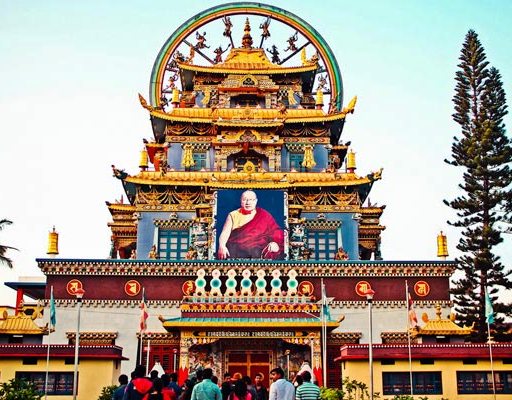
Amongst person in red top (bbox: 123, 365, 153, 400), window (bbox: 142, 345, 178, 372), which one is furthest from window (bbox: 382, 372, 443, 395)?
person in red top (bbox: 123, 365, 153, 400)

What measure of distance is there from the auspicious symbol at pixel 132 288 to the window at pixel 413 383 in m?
15.5

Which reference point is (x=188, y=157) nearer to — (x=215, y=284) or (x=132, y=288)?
(x=132, y=288)

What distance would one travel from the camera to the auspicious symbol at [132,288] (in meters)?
39.1

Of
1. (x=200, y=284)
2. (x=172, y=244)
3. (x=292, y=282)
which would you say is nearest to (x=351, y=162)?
(x=292, y=282)

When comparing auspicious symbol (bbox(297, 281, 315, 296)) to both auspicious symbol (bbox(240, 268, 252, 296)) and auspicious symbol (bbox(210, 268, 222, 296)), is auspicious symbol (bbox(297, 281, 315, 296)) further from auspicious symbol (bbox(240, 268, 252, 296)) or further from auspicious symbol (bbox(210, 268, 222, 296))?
auspicious symbol (bbox(210, 268, 222, 296))

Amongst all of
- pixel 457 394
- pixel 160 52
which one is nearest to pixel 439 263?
pixel 457 394

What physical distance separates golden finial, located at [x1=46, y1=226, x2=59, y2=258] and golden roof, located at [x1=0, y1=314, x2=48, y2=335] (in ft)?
22.4

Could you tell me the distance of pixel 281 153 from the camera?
4794 centimetres

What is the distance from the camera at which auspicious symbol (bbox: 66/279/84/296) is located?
3878 cm

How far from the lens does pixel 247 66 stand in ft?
169

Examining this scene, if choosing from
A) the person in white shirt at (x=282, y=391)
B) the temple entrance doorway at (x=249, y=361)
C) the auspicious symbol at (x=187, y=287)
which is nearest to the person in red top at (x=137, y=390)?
the person in white shirt at (x=282, y=391)

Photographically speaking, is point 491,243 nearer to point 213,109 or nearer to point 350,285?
point 350,285

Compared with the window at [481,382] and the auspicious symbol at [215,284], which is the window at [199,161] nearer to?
the auspicious symbol at [215,284]

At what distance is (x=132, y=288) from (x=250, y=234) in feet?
25.4
